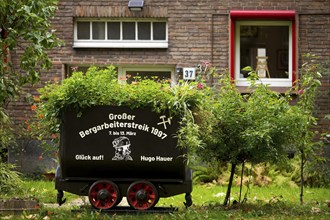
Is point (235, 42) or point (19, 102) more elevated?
point (235, 42)

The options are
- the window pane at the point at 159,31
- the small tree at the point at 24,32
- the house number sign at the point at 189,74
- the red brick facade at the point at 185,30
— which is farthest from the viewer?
the window pane at the point at 159,31

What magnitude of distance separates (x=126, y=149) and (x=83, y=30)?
7452 mm

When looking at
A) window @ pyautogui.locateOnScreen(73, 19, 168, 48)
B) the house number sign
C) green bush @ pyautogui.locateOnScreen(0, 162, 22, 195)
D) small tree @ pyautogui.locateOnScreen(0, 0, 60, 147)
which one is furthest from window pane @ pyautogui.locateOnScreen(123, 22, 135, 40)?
small tree @ pyautogui.locateOnScreen(0, 0, 60, 147)

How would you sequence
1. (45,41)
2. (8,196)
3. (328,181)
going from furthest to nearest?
(328,181) → (8,196) → (45,41)

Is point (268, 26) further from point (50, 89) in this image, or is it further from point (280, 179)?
point (50, 89)

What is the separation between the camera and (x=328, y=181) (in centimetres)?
1445

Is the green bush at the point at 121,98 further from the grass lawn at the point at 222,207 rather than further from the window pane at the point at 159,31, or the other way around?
the window pane at the point at 159,31

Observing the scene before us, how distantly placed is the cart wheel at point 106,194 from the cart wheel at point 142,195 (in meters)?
0.17

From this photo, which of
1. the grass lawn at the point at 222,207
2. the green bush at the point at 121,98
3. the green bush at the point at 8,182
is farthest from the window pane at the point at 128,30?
the green bush at the point at 121,98

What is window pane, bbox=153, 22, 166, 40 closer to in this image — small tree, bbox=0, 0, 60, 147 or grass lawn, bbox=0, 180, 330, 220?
grass lawn, bbox=0, 180, 330, 220

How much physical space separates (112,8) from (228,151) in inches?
253

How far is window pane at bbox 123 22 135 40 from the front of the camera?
1639 cm

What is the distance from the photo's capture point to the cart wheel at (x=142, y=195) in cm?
954

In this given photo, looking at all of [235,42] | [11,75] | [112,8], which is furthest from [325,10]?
[11,75]
